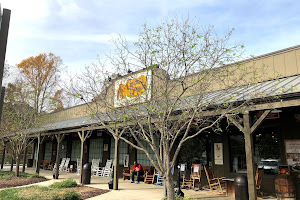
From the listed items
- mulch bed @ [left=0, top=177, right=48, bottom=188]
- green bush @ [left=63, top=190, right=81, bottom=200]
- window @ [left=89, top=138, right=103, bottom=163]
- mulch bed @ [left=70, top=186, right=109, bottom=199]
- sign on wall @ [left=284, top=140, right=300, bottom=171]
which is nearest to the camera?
green bush @ [left=63, top=190, right=81, bottom=200]

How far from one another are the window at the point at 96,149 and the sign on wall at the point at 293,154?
1074cm

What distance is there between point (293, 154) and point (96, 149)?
11508 mm

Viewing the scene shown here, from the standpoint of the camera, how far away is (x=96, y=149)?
627 inches

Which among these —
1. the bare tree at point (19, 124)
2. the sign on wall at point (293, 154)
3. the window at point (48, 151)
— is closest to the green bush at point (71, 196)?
the sign on wall at point (293, 154)

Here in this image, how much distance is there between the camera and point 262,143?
8633mm

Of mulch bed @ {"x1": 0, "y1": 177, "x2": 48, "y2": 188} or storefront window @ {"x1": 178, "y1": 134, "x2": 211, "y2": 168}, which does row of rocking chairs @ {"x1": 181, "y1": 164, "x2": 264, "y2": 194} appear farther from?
mulch bed @ {"x1": 0, "y1": 177, "x2": 48, "y2": 188}

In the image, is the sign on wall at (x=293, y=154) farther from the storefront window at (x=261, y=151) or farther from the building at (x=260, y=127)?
the storefront window at (x=261, y=151)

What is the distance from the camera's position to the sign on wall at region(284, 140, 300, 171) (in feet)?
25.0

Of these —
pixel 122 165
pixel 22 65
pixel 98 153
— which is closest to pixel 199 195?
pixel 122 165

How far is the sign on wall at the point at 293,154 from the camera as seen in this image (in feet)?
25.0

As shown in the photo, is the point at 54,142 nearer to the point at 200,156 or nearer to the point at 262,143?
the point at 200,156

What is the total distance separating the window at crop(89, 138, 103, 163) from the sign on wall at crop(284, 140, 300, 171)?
10.7 meters

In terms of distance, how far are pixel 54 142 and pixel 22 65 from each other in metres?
12.9

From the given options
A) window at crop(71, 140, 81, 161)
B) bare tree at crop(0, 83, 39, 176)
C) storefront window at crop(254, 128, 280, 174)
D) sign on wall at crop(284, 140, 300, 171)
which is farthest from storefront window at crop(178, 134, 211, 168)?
window at crop(71, 140, 81, 161)
